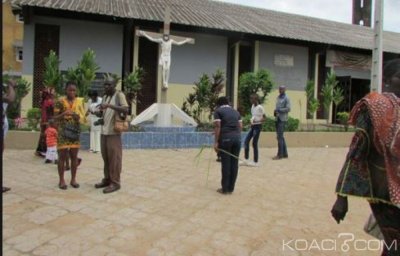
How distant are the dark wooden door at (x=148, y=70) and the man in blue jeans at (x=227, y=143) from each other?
10454 millimetres

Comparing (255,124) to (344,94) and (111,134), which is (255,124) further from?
(344,94)

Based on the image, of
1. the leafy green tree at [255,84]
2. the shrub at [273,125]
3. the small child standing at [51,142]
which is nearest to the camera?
the small child standing at [51,142]

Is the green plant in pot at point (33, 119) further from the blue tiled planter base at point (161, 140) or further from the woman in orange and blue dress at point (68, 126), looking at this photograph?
the woman in orange and blue dress at point (68, 126)

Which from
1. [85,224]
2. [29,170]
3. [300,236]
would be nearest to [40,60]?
[29,170]

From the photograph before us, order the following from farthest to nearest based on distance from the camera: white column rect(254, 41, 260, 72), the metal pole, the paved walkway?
1. white column rect(254, 41, 260, 72)
2. the metal pole
3. the paved walkway

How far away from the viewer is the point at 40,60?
15695 millimetres

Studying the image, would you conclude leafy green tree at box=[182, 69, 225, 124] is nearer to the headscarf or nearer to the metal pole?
the metal pole

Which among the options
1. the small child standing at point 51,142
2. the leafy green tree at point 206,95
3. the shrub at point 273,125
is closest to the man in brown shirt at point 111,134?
the small child standing at point 51,142

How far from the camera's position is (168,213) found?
18.1 feet

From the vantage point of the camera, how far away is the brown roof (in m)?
15.4

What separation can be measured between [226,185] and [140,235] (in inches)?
90.3

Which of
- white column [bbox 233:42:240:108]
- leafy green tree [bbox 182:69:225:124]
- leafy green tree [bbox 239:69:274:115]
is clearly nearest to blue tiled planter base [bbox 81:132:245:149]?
leafy green tree [bbox 182:69:225:124]

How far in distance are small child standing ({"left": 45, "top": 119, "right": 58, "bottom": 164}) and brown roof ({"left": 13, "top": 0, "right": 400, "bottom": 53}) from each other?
7495 millimetres

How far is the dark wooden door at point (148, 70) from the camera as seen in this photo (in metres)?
17.1
